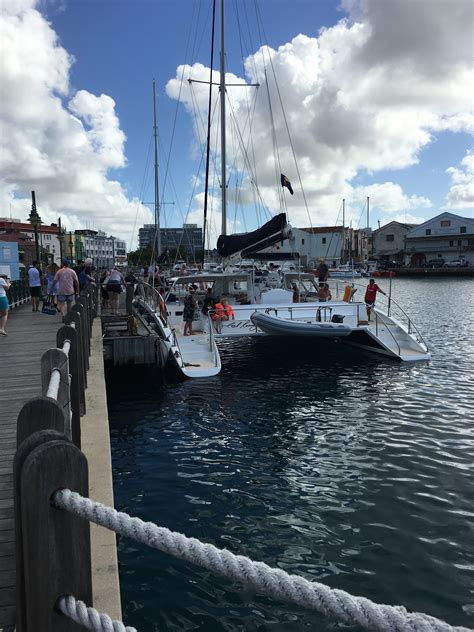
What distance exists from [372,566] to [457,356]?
13.4m

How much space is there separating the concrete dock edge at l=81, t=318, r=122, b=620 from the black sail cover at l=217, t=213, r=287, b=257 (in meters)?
9.30

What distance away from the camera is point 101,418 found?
725cm

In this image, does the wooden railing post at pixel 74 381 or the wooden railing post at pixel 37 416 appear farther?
the wooden railing post at pixel 74 381

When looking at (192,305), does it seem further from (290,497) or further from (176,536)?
(176,536)

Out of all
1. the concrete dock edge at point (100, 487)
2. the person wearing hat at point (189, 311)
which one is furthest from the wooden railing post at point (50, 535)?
the person wearing hat at point (189, 311)

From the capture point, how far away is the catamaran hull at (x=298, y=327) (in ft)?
49.8

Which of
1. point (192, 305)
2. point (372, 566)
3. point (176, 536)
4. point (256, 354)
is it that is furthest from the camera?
point (256, 354)

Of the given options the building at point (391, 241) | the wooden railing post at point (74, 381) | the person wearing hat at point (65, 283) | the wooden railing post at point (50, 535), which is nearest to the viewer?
the wooden railing post at point (50, 535)

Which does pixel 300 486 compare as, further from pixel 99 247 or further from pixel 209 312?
pixel 99 247

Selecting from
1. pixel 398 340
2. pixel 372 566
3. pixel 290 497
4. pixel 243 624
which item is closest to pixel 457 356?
pixel 398 340

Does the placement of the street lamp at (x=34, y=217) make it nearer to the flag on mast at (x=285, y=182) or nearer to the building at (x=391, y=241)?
the flag on mast at (x=285, y=182)

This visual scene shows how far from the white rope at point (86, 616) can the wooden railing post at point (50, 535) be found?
3cm

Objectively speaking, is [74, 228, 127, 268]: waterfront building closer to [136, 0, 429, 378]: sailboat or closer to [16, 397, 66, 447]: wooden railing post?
[136, 0, 429, 378]: sailboat

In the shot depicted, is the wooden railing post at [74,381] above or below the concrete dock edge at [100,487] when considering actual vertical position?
above
